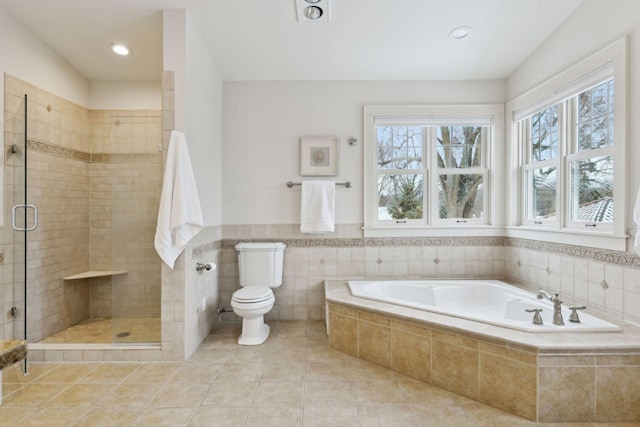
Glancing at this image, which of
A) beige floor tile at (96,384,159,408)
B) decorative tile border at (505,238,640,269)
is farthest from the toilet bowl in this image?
decorative tile border at (505,238,640,269)

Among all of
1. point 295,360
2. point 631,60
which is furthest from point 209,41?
point 631,60

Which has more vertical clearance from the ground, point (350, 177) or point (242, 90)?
point (242, 90)

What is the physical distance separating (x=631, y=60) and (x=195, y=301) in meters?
3.26

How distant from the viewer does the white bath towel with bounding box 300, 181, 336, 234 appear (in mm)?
2863

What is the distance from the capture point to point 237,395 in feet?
5.74

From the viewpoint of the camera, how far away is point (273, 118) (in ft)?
9.80

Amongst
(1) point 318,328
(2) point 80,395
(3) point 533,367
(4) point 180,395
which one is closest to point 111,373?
(2) point 80,395

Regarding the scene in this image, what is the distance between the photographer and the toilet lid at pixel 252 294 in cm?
241

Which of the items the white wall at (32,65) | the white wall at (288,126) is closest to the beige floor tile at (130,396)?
the white wall at (32,65)

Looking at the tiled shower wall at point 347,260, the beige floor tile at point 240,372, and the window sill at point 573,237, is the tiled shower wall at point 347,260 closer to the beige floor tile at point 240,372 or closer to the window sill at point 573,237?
the window sill at point 573,237

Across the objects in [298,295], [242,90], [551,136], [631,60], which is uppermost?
[242,90]

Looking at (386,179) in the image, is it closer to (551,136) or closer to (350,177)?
(350,177)

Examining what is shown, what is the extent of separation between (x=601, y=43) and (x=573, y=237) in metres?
1.30

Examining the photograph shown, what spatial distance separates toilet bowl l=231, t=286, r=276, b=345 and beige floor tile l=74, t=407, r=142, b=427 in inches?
35.4
